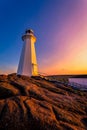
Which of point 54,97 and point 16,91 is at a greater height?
point 16,91

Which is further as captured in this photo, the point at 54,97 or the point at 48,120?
the point at 54,97

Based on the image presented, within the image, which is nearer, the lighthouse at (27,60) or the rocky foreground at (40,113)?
the rocky foreground at (40,113)

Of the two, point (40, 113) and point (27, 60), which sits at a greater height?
point (27, 60)

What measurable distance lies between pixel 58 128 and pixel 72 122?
0.89 meters

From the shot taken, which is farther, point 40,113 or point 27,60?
point 27,60

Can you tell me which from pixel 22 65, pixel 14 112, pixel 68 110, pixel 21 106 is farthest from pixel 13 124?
pixel 22 65

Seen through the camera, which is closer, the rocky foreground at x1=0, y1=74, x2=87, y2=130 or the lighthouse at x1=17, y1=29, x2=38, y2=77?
the rocky foreground at x1=0, y1=74, x2=87, y2=130

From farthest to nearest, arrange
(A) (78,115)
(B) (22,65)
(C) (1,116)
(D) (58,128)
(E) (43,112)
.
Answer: (B) (22,65)
(A) (78,115)
(E) (43,112)
(C) (1,116)
(D) (58,128)

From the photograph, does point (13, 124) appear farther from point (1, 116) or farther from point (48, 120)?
point (48, 120)

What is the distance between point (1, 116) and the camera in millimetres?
4711

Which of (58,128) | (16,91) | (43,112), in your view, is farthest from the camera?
(16,91)

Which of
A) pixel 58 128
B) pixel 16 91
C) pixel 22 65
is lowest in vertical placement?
pixel 58 128

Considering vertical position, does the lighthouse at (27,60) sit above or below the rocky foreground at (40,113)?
above

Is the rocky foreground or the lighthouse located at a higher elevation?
the lighthouse
